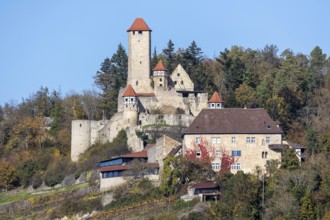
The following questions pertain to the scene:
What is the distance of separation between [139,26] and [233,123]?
18175mm

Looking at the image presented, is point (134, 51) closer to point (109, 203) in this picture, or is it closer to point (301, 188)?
point (109, 203)

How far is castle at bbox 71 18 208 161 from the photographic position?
8744 centimetres

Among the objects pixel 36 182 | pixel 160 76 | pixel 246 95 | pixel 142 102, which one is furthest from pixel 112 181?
pixel 246 95

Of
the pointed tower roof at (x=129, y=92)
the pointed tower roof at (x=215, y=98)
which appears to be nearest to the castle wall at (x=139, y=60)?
the pointed tower roof at (x=129, y=92)

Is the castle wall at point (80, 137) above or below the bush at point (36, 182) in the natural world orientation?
above

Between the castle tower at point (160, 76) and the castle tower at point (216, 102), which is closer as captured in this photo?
the castle tower at point (216, 102)

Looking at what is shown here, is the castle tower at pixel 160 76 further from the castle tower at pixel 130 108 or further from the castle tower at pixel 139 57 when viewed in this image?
the castle tower at pixel 130 108

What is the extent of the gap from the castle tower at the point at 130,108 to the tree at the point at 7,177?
1059cm

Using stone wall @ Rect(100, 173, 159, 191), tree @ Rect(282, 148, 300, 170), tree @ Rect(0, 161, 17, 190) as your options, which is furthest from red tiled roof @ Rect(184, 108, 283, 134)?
tree @ Rect(0, 161, 17, 190)

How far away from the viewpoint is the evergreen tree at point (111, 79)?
96.6 m

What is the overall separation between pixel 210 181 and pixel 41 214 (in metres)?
13.4

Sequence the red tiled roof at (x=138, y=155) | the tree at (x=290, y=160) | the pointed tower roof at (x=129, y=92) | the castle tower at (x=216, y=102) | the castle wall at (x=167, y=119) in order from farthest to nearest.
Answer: the pointed tower roof at (x=129, y=92)
the castle tower at (x=216, y=102)
the castle wall at (x=167, y=119)
the red tiled roof at (x=138, y=155)
the tree at (x=290, y=160)

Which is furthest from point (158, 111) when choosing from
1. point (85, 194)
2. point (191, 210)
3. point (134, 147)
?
point (191, 210)

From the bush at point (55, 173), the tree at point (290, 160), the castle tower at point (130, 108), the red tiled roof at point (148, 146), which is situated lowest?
the bush at point (55, 173)
